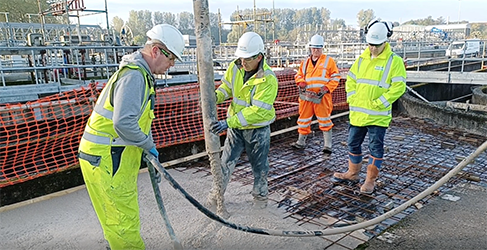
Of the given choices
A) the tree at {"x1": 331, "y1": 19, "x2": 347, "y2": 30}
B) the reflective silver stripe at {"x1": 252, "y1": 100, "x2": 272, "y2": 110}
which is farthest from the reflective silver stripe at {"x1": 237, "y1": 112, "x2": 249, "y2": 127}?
the tree at {"x1": 331, "y1": 19, "x2": 347, "y2": 30}

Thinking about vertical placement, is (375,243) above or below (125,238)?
below

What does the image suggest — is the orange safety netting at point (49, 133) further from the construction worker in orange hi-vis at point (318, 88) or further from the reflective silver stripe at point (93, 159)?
the reflective silver stripe at point (93, 159)

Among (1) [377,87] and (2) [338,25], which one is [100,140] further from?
(2) [338,25]

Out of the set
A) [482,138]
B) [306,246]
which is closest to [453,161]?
[482,138]

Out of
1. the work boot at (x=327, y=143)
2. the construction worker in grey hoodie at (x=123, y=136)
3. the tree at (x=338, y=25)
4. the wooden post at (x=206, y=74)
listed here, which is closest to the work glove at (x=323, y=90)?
the work boot at (x=327, y=143)

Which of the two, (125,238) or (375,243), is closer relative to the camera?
(125,238)

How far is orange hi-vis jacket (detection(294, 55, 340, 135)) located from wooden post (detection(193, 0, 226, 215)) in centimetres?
300

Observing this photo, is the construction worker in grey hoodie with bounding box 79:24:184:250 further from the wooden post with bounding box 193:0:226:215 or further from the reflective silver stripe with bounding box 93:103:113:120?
the wooden post with bounding box 193:0:226:215

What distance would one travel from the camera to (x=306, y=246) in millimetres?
3367

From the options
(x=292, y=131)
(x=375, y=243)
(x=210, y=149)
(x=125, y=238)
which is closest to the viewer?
(x=125, y=238)

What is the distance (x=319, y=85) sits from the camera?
6094 mm

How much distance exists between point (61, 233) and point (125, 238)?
141 centimetres

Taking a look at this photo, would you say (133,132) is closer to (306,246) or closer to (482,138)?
(306,246)

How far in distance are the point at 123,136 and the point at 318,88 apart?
426cm
